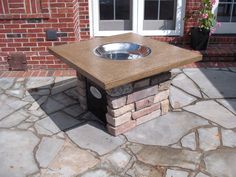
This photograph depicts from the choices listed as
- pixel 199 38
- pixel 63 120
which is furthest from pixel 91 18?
pixel 63 120

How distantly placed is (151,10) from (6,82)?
2870mm

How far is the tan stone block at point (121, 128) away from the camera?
305 cm

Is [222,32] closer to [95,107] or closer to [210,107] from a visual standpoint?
[210,107]

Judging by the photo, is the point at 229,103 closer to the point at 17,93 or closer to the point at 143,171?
the point at 143,171

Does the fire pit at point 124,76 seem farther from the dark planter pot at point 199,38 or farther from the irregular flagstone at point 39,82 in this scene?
the dark planter pot at point 199,38

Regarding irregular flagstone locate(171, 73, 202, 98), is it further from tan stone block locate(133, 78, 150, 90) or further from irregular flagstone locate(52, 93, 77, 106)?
irregular flagstone locate(52, 93, 77, 106)

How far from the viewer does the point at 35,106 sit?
145 inches

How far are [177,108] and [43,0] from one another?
8.16 feet

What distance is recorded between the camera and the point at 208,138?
3.03 m

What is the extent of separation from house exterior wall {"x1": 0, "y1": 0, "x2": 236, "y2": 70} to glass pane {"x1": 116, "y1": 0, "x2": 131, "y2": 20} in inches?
33.7

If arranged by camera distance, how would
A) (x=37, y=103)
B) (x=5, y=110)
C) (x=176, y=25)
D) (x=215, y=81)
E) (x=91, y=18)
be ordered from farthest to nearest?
(x=176, y=25) → (x=91, y=18) → (x=215, y=81) → (x=37, y=103) → (x=5, y=110)

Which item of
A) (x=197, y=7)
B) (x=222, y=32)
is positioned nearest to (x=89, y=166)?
(x=197, y=7)

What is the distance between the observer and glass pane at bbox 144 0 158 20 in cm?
534

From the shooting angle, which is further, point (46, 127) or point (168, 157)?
point (46, 127)
